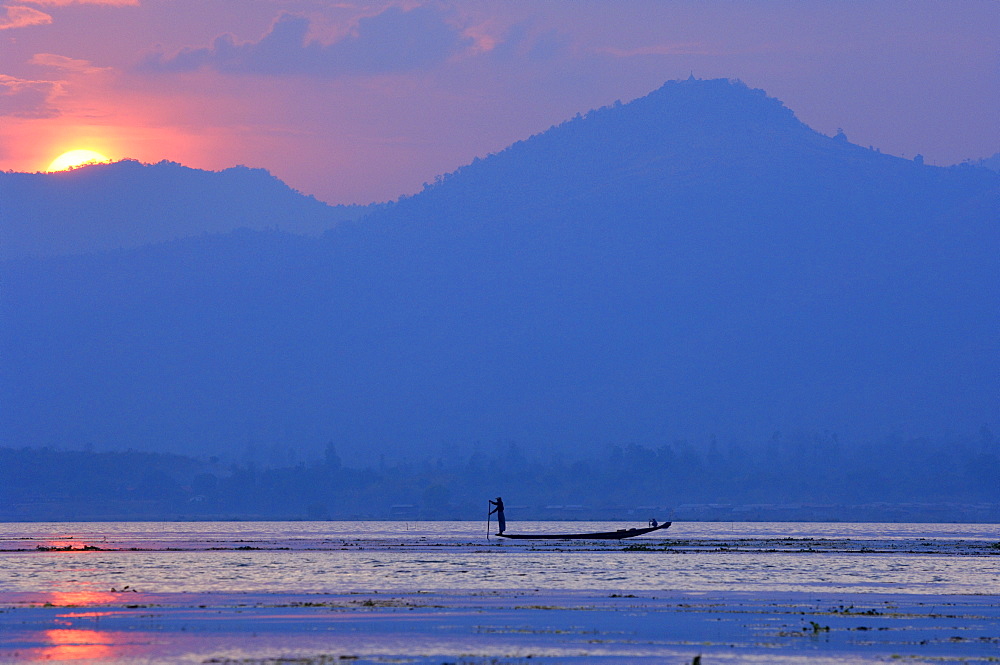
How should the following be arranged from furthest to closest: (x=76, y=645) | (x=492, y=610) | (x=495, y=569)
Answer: (x=495, y=569) < (x=492, y=610) < (x=76, y=645)

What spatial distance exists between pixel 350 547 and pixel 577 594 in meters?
74.3

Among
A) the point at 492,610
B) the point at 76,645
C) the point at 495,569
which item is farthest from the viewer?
the point at 495,569

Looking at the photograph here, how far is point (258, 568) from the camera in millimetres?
97688

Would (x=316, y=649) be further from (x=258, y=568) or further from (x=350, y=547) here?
(x=350, y=547)

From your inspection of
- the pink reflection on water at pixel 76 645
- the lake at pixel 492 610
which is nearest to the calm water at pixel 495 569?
the lake at pixel 492 610

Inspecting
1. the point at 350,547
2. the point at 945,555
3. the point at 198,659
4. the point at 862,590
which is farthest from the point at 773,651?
the point at 350,547

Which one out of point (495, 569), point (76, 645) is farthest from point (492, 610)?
point (495, 569)

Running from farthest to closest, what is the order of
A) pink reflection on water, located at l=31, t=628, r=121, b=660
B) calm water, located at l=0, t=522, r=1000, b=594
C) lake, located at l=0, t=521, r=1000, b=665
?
calm water, located at l=0, t=522, r=1000, b=594 → lake, located at l=0, t=521, r=1000, b=665 → pink reflection on water, located at l=31, t=628, r=121, b=660

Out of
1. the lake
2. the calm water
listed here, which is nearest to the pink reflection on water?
the lake

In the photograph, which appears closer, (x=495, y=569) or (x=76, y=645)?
(x=76, y=645)

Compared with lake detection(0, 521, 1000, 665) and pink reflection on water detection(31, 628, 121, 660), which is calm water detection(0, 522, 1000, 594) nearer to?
→ lake detection(0, 521, 1000, 665)

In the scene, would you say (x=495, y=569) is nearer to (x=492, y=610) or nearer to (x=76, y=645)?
(x=492, y=610)

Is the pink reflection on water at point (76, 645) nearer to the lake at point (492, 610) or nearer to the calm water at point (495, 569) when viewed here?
the lake at point (492, 610)

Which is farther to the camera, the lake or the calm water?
the calm water
